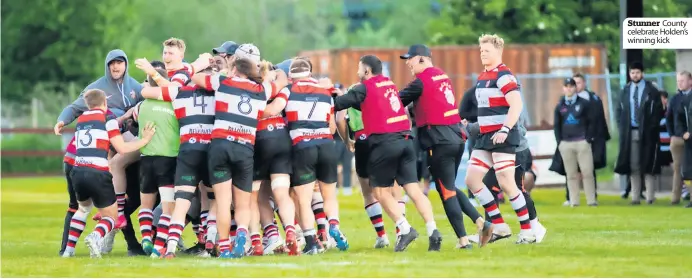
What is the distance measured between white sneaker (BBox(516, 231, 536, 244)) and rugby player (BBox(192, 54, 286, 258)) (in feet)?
10.5

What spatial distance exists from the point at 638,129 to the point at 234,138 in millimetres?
12219

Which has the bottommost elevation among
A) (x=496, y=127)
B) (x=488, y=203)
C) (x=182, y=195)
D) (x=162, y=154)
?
(x=488, y=203)

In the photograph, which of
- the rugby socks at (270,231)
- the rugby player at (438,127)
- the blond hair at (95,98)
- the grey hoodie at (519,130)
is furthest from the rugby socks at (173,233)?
the grey hoodie at (519,130)

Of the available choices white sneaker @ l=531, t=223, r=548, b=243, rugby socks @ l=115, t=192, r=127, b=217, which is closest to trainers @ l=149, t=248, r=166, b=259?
rugby socks @ l=115, t=192, r=127, b=217

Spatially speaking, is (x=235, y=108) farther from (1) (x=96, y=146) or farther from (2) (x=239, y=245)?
(1) (x=96, y=146)

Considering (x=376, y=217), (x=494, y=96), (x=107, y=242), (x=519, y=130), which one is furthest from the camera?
(x=519, y=130)

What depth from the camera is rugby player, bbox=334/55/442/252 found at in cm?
1833

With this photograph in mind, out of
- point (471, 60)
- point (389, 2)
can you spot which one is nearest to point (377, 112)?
point (471, 60)

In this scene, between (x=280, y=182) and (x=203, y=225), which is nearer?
(x=280, y=182)

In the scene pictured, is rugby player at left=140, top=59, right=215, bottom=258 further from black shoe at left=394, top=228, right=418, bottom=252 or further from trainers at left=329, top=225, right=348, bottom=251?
black shoe at left=394, top=228, right=418, bottom=252

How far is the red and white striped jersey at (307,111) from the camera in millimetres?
18172

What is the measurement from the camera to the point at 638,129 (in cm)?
2838

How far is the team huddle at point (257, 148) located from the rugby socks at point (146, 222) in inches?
0.4

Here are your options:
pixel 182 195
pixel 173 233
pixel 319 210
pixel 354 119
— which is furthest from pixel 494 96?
pixel 173 233
